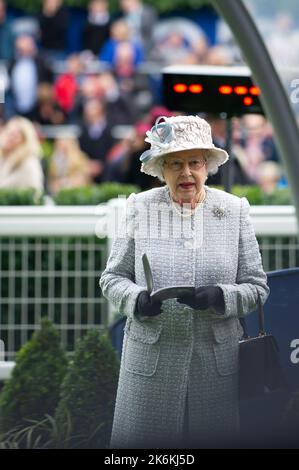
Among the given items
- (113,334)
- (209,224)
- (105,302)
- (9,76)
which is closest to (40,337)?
(113,334)

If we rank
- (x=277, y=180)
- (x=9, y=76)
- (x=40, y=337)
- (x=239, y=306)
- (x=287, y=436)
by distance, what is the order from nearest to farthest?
(x=239, y=306) → (x=287, y=436) → (x=40, y=337) → (x=277, y=180) → (x=9, y=76)

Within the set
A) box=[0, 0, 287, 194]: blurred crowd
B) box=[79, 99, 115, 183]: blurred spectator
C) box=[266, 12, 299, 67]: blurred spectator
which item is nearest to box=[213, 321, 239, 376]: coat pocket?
box=[266, 12, 299, 67]: blurred spectator

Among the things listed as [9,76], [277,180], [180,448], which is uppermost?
[9,76]

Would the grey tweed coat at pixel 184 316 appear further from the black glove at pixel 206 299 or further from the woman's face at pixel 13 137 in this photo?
the woman's face at pixel 13 137

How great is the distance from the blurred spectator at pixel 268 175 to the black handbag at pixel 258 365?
5.73 meters

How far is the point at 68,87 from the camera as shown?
562 inches

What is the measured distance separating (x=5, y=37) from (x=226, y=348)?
11.5 m

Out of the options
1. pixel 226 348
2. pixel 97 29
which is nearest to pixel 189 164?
pixel 226 348

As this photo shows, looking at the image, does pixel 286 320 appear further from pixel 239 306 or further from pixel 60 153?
pixel 60 153

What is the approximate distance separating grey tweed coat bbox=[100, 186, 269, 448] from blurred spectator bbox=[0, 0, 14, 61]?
35.2ft

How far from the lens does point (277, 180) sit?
447 inches

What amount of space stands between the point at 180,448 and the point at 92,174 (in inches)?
299

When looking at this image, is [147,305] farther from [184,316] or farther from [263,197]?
[263,197]

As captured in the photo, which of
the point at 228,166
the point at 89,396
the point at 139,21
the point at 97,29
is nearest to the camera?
the point at 89,396
